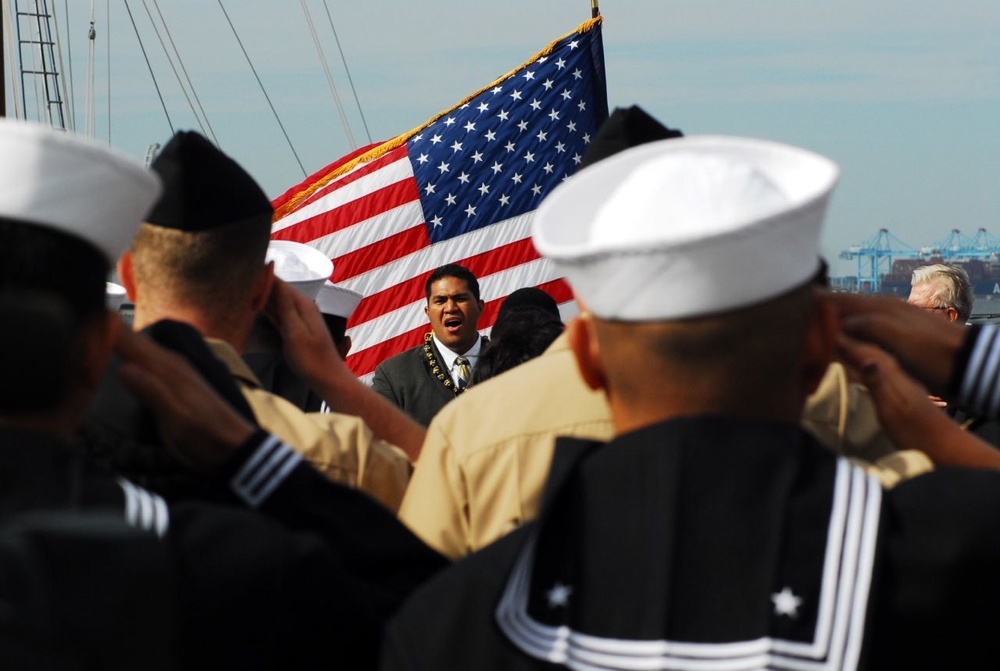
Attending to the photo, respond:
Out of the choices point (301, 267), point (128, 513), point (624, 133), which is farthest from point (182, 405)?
point (301, 267)

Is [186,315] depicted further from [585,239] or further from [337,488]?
[585,239]

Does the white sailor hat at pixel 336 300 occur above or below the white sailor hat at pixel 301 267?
below

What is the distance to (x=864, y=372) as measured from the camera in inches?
75.2

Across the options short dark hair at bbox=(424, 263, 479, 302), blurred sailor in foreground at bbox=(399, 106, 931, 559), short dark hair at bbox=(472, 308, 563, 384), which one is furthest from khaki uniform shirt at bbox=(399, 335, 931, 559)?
short dark hair at bbox=(424, 263, 479, 302)

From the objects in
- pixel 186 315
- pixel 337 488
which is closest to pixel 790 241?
pixel 337 488

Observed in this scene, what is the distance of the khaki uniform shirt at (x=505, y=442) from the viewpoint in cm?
232

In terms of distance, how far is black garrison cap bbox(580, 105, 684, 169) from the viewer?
279cm

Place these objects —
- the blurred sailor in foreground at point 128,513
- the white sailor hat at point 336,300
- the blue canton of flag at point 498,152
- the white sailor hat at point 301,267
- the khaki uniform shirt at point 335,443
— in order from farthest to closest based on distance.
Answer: the blue canton of flag at point 498,152
the white sailor hat at point 336,300
the white sailor hat at point 301,267
the khaki uniform shirt at point 335,443
the blurred sailor in foreground at point 128,513

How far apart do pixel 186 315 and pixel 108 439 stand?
884 mm

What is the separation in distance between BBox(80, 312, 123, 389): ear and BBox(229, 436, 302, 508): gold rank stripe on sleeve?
253 mm

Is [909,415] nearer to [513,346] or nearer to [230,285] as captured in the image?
[230,285]

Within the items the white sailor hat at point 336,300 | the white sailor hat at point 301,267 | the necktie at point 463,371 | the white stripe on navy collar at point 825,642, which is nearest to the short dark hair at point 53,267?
the white stripe on navy collar at point 825,642

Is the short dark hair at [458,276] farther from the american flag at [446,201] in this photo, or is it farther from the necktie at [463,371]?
the american flag at [446,201]

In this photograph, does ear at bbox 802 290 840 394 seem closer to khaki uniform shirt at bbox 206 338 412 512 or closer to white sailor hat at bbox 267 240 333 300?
khaki uniform shirt at bbox 206 338 412 512
